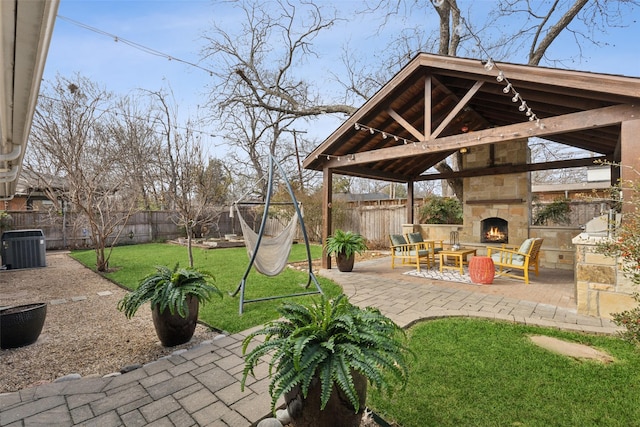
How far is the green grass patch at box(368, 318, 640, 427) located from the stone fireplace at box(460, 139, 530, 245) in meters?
4.91

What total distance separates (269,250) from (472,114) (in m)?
6.17

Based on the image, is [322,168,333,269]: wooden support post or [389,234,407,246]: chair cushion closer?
[322,168,333,269]: wooden support post

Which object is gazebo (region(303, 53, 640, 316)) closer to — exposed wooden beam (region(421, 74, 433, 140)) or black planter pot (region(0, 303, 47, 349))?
exposed wooden beam (region(421, 74, 433, 140))

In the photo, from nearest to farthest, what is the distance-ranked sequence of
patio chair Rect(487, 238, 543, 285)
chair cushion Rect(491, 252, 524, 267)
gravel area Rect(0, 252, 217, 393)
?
gravel area Rect(0, 252, 217, 393), patio chair Rect(487, 238, 543, 285), chair cushion Rect(491, 252, 524, 267)

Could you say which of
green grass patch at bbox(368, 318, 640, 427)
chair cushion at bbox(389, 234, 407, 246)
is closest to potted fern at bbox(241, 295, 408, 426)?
green grass patch at bbox(368, 318, 640, 427)

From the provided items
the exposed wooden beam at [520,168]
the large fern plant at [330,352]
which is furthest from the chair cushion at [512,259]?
the large fern plant at [330,352]

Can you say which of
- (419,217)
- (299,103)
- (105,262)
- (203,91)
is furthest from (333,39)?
(105,262)

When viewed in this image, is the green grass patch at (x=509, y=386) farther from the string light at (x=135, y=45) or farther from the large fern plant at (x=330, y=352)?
the string light at (x=135, y=45)

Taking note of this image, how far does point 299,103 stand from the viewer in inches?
461

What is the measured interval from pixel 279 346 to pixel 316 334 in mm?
209

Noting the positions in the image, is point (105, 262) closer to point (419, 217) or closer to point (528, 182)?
point (419, 217)

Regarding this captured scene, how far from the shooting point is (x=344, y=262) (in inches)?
235

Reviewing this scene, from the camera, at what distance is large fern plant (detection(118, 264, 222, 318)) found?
8.67ft

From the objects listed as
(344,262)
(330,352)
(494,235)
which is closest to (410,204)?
(494,235)
